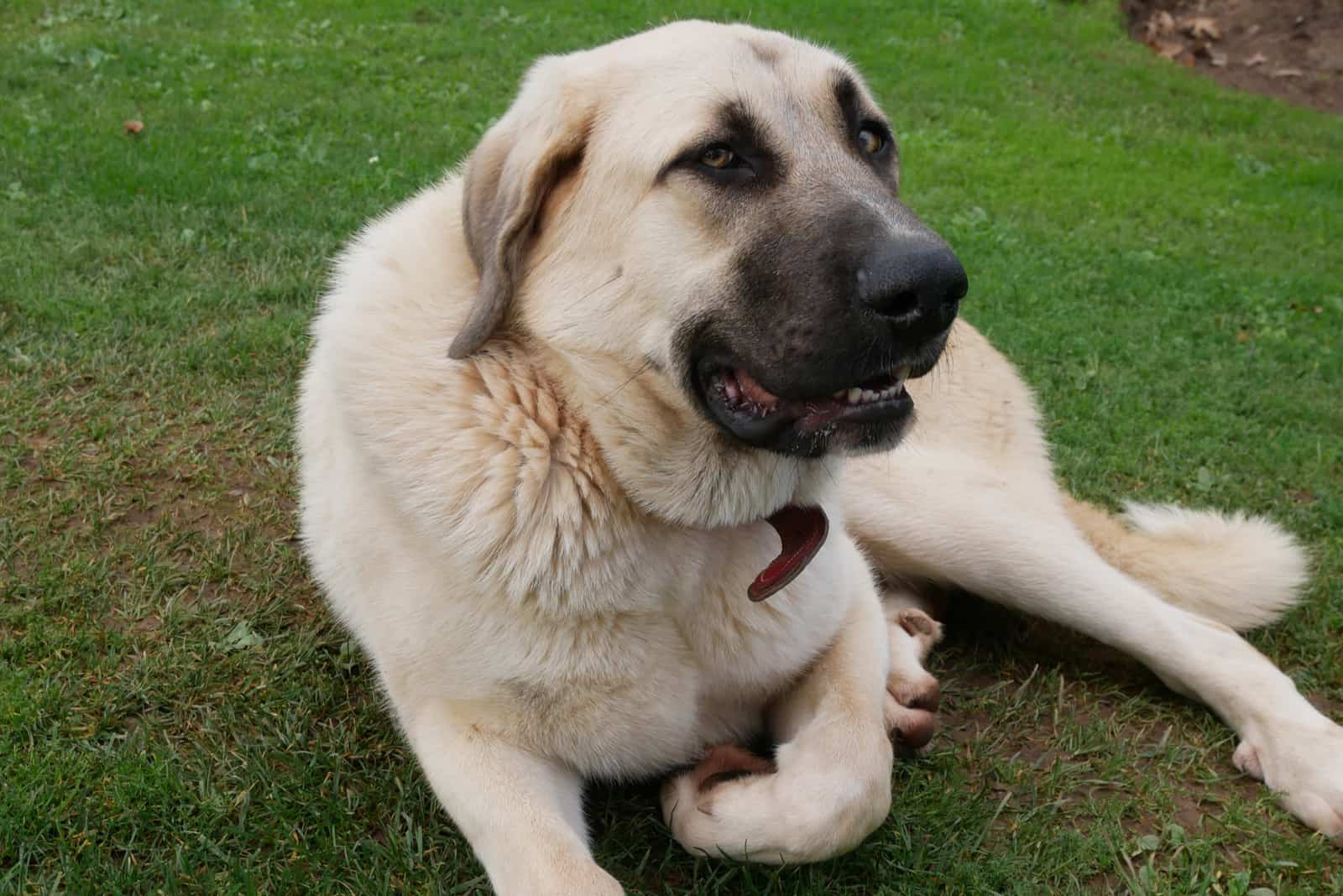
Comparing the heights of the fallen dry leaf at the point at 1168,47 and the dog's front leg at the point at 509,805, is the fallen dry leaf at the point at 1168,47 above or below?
below

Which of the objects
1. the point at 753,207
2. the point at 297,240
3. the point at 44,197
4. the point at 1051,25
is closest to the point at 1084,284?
the point at 297,240

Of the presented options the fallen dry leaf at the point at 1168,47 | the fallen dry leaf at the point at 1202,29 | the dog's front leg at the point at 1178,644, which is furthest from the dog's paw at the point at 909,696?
the fallen dry leaf at the point at 1202,29

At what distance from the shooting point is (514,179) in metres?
2.21

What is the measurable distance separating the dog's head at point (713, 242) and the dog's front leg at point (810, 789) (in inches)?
21.7

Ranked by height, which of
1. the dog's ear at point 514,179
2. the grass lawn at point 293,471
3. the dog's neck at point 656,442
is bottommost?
the grass lawn at point 293,471

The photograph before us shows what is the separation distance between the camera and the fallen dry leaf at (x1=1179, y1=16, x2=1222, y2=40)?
1331cm

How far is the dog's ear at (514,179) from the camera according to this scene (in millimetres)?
2164

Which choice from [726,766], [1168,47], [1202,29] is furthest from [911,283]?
[1202,29]

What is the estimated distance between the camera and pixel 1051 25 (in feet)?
40.8

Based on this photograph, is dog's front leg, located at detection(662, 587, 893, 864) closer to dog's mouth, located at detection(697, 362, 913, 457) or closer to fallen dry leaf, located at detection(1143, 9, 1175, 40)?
dog's mouth, located at detection(697, 362, 913, 457)

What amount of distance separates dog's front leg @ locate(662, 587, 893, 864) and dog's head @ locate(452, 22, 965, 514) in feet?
1.81

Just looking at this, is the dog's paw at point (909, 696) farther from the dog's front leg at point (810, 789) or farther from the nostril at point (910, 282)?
the nostril at point (910, 282)

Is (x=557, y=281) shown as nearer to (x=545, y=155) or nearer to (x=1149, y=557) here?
(x=545, y=155)

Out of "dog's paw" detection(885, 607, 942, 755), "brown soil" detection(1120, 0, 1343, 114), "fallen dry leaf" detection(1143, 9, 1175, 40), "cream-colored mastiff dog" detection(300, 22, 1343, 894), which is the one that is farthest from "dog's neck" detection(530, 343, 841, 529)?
"fallen dry leaf" detection(1143, 9, 1175, 40)
